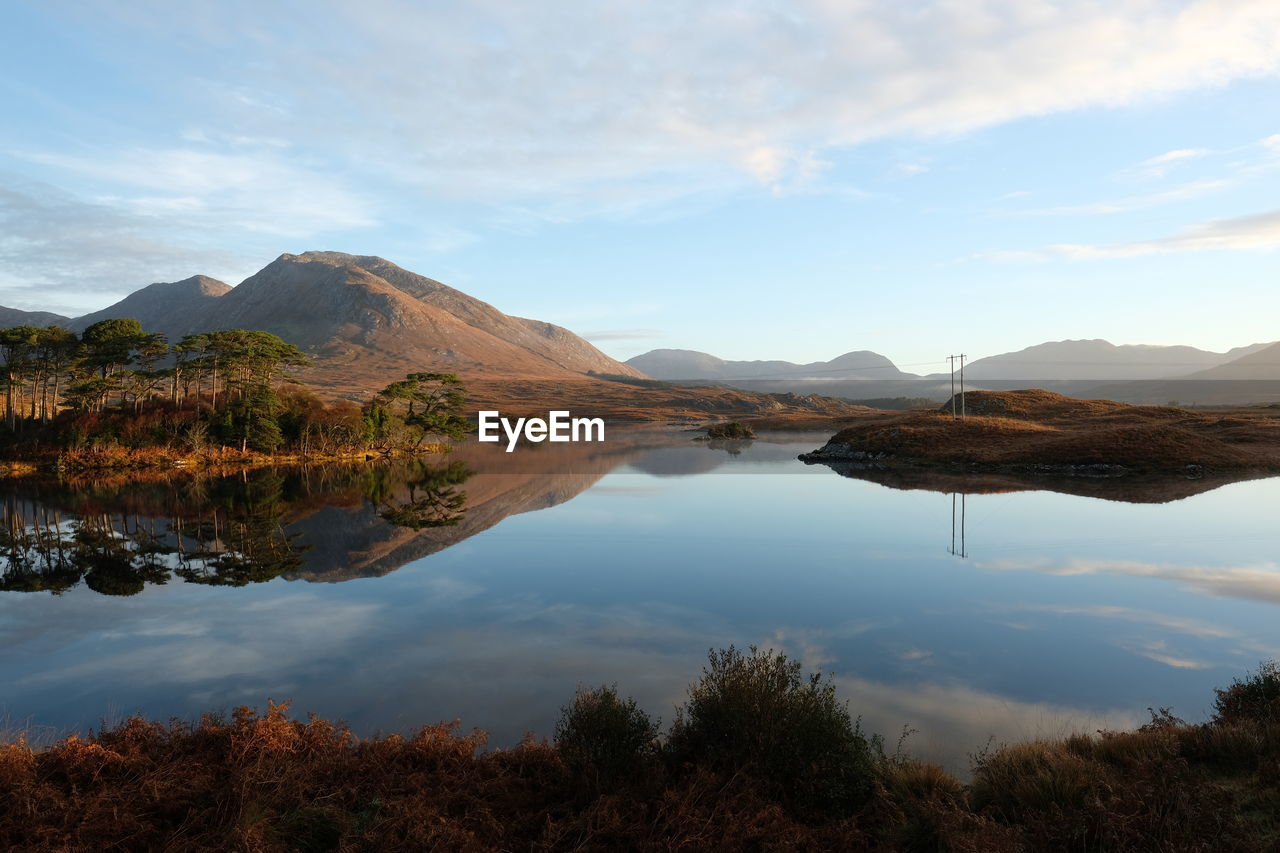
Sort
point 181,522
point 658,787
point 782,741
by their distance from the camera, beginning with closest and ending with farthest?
point 658,787, point 782,741, point 181,522

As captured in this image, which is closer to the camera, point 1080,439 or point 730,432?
point 1080,439

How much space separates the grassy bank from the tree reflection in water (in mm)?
11436

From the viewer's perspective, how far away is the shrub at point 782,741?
6.62 metres

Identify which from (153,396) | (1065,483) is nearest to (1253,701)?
(1065,483)

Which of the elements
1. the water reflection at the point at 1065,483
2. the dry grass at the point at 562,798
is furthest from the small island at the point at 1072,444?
the dry grass at the point at 562,798

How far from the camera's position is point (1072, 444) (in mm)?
46156

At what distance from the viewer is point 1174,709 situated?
9.09 meters

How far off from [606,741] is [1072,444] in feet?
162

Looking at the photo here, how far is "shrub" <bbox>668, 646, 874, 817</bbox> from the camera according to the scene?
6617 millimetres

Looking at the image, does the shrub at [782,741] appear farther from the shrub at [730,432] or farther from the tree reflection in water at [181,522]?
the shrub at [730,432]

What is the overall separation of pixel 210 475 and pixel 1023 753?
46.1m

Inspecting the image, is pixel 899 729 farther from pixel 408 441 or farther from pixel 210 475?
pixel 408 441

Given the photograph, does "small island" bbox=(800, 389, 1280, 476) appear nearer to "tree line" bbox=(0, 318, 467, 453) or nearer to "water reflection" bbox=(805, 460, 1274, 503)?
Result: "water reflection" bbox=(805, 460, 1274, 503)

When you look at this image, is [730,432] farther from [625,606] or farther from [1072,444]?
[625,606]
